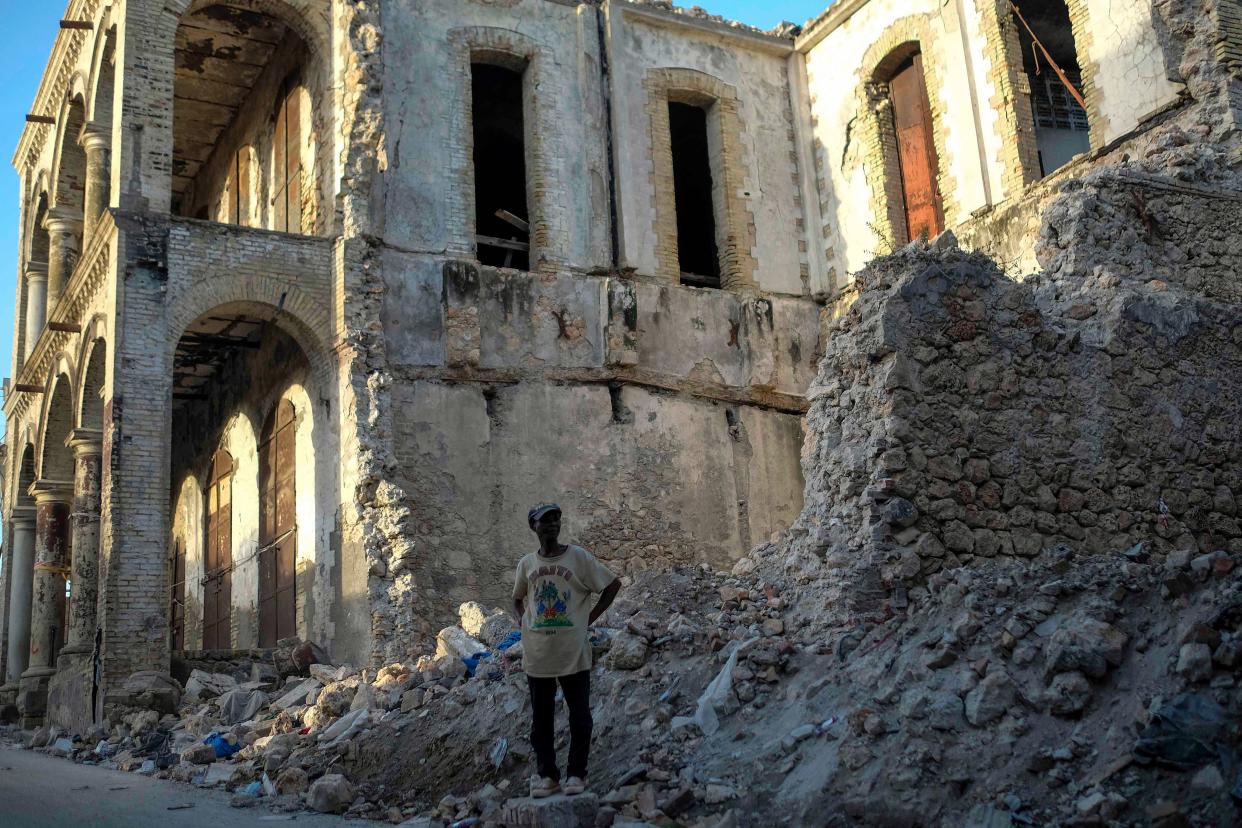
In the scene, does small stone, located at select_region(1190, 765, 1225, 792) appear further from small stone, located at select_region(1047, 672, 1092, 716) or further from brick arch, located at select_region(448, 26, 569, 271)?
brick arch, located at select_region(448, 26, 569, 271)

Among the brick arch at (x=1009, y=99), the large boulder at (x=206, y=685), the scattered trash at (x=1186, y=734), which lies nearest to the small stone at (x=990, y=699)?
the scattered trash at (x=1186, y=734)

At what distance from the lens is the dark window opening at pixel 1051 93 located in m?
17.3

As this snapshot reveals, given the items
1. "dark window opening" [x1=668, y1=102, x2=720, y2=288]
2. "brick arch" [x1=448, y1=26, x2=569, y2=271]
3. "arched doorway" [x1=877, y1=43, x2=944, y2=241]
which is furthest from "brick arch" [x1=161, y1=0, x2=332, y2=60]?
"arched doorway" [x1=877, y1=43, x2=944, y2=241]

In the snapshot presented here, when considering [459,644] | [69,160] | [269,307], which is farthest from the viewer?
[69,160]

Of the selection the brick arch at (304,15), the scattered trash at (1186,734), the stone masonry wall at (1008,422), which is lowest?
the scattered trash at (1186,734)

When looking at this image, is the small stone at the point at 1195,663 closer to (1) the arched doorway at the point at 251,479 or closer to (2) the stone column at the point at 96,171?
(1) the arched doorway at the point at 251,479

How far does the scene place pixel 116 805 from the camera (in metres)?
7.16

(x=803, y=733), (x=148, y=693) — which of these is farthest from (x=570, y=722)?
(x=148, y=693)

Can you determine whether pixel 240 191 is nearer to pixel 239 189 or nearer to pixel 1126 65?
pixel 239 189

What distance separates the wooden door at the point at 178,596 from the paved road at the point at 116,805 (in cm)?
1255

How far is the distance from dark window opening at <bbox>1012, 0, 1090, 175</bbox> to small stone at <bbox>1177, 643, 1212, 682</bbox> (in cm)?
1283

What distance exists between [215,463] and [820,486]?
1432 centimetres

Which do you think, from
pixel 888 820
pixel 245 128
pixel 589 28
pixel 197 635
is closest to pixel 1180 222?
pixel 888 820

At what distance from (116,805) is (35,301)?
644 inches
